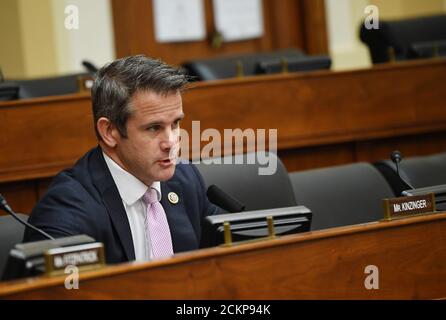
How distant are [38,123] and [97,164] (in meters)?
1.20

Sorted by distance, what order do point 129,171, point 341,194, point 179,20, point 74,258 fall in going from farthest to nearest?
point 179,20 → point 341,194 → point 129,171 → point 74,258

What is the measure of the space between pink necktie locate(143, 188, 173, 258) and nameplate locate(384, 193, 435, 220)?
0.62 m

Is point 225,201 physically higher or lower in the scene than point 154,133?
lower

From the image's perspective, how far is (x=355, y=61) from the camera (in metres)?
6.93

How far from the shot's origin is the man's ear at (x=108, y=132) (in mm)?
2480

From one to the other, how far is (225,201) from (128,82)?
413mm

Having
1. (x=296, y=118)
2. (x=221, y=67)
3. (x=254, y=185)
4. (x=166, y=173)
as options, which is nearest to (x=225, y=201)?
(x=166, y=173)

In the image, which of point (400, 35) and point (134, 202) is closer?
point (134, 202)

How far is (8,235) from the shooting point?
2.44 metres

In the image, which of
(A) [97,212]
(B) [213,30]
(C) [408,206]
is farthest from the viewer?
(B) [213,30]

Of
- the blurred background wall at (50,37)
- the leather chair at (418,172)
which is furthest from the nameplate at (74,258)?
the blurred background wall at (50,37)

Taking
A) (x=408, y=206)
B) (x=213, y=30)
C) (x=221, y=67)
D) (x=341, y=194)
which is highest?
(x=213, y=30)

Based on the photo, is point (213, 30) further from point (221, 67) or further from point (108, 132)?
point (108, 132)
